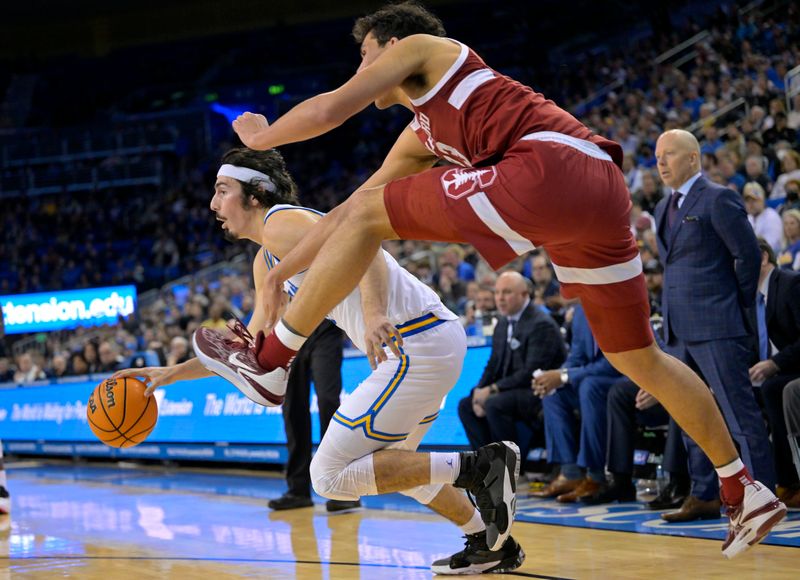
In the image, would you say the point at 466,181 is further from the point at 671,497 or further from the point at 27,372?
Result: the point at 27,372

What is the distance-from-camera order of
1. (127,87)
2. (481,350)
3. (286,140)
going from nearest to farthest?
(286,140) → (481,350) → (127,87)

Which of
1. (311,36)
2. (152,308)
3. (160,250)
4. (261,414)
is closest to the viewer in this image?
(261,414)

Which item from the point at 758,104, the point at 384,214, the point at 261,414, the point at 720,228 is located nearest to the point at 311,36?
the point at 758,104

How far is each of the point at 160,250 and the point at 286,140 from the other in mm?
22796

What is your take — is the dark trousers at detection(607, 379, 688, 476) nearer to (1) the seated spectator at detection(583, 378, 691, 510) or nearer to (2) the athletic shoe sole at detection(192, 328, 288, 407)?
(1) the seated spectator at detection(583, 378, 691, 510)

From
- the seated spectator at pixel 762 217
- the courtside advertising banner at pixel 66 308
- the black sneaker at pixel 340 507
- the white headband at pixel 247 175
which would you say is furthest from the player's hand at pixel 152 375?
the courtside advertising banner at pixel 66 308

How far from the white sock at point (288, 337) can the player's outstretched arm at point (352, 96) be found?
0.63 meters

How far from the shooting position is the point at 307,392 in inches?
301

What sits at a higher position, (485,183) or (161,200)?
(161,200)

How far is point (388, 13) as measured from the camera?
363 cm

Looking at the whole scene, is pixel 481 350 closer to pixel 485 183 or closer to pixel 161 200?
pixel 485 183

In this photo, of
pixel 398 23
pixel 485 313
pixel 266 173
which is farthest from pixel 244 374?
pixel 485 313

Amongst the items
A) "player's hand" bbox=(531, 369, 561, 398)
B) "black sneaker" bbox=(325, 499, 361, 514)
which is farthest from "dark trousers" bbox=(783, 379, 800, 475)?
"black sneaker" bbox=(325, 499, 361, 514)

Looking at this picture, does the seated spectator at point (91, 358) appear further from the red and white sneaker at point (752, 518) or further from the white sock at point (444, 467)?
the red and white sneaker at point (752, 518)
